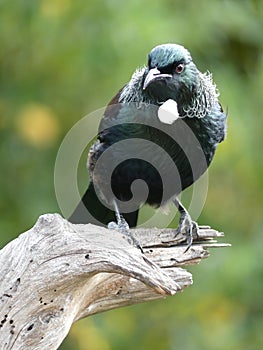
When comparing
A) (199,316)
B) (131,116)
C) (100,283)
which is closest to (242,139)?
(199,316)

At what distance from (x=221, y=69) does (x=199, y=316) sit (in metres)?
1.48

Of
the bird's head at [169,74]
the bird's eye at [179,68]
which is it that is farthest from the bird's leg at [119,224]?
the bird's eye at [179,68]

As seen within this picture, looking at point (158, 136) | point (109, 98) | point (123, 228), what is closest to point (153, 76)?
point (158, 136)

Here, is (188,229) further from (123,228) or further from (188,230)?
(123,228)

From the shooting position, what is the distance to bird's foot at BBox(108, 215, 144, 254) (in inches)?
141

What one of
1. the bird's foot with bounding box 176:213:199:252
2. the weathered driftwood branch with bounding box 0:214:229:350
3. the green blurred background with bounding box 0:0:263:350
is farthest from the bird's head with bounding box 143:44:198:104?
the green blurred background with bounding box 0:0:263:350

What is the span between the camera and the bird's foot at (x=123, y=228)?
3.59 m

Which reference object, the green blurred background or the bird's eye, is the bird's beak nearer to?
the bird's eye

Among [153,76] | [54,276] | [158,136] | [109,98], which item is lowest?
[54,276]

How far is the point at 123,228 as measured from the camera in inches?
153

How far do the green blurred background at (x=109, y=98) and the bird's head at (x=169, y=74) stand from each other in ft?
4.39

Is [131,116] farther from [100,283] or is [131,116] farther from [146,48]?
[146,48]

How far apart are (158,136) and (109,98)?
1471mm

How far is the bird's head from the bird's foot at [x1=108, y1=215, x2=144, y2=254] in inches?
20.5
